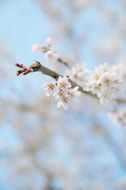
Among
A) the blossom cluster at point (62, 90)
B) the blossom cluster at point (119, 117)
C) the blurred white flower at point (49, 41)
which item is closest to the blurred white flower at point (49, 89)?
the blossom cluster at point (62, 90)

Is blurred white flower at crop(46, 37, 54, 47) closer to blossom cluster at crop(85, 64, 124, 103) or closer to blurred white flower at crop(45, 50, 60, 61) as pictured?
blurred white flower at crop(45, 50, 60, 61)

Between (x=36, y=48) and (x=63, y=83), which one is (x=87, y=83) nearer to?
(x=36, y=48)

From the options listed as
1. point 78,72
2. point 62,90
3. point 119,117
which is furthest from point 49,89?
point 119,117

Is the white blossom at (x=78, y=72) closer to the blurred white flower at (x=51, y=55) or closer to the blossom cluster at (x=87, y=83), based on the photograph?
the blossom cluster at (x=87, y=83)

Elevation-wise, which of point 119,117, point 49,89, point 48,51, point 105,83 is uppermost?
point 119,117

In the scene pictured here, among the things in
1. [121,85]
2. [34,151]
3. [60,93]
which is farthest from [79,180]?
[60,93]

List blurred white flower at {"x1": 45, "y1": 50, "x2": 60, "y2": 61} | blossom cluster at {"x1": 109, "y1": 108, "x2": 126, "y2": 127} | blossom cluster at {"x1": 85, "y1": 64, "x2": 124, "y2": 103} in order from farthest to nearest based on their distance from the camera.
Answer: blossom cluster at {"x1": 109, "y1": 108, "x2": 126, "y2": 127}, blurred white flower at {"x1": 45, "y1": 50, "x2": 60, "y2": 61}, blossom cluster at {"x1": 85, "y1": 64, "x2": 124, "y2": 103}

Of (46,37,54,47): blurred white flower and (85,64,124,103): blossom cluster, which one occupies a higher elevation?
(46,37,54,47): blurred white flower

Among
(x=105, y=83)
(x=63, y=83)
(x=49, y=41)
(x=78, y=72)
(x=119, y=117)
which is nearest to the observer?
(x=63, y=83)

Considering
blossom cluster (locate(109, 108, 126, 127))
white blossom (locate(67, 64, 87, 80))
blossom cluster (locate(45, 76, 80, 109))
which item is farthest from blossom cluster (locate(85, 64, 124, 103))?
blossom cluster (locate(109, 108, 126, 127))

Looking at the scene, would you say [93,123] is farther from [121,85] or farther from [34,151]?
[121,85]
